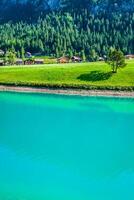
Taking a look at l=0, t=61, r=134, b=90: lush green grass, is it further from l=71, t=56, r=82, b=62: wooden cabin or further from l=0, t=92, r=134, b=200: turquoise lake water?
l=71, t=56, r=82, b=62: wooden cabin

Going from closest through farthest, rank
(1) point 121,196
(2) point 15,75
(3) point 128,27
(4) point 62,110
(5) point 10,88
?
1. (1) point 121,196
2. (4) point 62,110
3. (5) point 10,88
4. (2) point 15,75
5. (3) point 128,27

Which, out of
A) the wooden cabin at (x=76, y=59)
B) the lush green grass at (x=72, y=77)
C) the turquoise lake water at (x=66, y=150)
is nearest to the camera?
the turquoise lake water at (x=66, y=150)

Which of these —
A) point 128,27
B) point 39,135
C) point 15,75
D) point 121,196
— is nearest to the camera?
point 121,196

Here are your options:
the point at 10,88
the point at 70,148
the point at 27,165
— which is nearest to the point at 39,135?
the point at 70,148

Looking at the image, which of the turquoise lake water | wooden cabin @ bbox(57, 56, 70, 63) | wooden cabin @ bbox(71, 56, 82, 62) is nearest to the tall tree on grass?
the turquoise lake water

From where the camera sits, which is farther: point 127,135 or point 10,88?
point 10,88

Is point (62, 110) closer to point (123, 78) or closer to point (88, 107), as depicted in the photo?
point (88, 107)

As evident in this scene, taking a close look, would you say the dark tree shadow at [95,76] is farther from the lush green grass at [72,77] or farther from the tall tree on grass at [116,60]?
the tall tree on grass at [116,60]

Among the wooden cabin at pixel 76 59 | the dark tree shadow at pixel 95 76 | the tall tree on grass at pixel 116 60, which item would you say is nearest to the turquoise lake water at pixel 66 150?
the dark tree shadow at pixel 95 76
